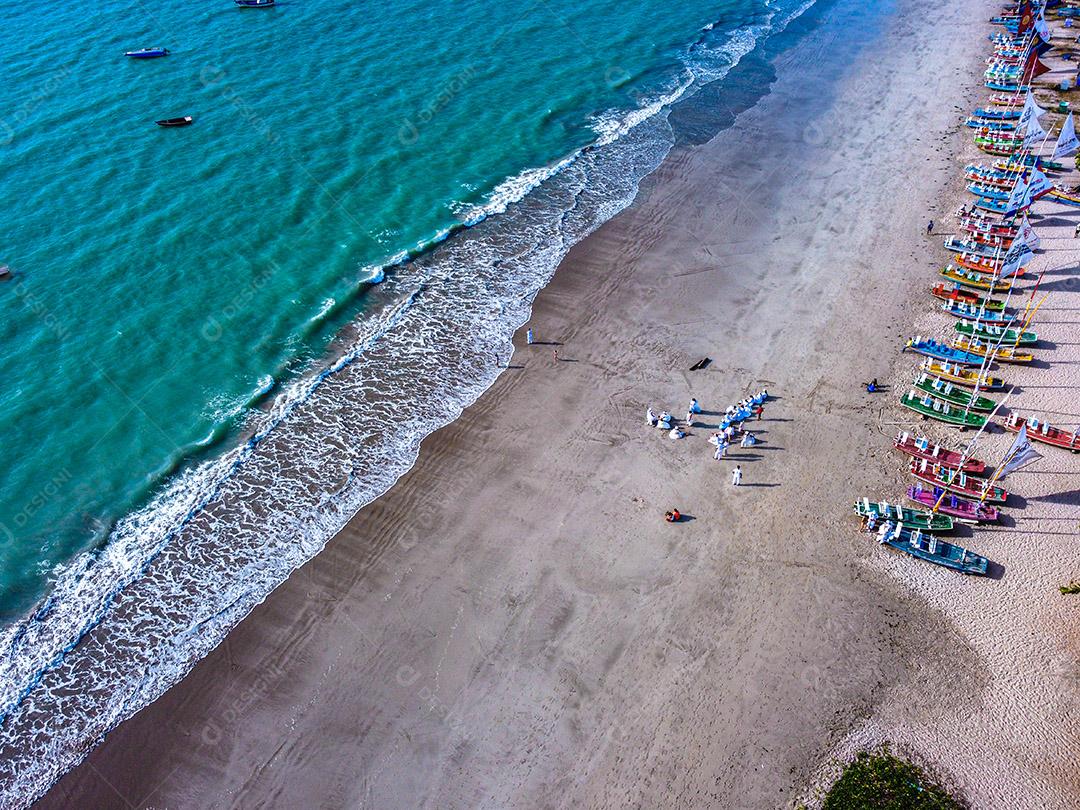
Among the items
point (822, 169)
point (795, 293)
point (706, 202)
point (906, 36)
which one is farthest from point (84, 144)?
point (906, 36)

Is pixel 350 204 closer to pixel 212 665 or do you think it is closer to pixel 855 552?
pixel 212 665

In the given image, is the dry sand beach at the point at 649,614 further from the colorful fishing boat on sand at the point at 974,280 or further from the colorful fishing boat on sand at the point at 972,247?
the colorful fishing boat on sand at the point at 972,247

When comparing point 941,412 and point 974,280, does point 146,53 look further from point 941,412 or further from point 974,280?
point 941,412

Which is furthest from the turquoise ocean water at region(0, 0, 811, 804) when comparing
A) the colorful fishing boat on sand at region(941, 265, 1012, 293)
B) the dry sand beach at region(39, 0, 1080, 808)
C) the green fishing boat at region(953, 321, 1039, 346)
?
the green fishing boat at region(953, 321, 1039, 346)

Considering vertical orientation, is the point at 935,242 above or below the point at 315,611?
above

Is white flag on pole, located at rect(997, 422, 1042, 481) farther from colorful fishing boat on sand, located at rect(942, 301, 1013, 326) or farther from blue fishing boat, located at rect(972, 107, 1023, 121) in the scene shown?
blue fishing boat, located at rect(972, 107, 1023, 121)

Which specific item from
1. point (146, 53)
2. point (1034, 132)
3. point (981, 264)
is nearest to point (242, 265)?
point (146, 53)
